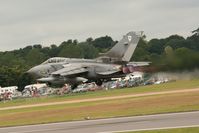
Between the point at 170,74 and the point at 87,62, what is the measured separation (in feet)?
175

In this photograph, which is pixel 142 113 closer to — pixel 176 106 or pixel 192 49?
pixel 176 106

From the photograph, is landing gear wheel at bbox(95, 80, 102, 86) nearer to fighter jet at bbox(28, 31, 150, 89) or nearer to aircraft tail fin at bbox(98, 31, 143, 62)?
fighter jet at bbox(28, 31, 150, 89)

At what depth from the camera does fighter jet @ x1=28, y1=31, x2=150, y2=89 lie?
239ft

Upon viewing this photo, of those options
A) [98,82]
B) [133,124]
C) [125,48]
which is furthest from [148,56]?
[98,82]

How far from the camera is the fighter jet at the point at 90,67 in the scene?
72.9m

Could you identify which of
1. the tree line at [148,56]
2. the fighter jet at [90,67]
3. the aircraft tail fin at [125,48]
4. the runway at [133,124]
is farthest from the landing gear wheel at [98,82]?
the runway at [133,124]

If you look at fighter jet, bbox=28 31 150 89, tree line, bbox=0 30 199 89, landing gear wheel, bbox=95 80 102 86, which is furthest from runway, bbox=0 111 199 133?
landing gear wheel, bbox=95 80 102 86

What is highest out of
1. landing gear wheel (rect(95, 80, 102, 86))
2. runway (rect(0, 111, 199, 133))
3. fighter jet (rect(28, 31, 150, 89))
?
fighter jet (rect(28, 31, 150, 89))

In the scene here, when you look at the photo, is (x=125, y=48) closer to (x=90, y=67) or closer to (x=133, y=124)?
(x=90, y=67)

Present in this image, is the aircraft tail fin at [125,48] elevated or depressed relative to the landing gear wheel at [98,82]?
elevated

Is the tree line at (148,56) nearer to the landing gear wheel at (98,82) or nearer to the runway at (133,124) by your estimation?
the runway at (133,124)

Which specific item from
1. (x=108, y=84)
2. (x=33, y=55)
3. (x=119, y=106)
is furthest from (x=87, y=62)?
(x=33, y=55)

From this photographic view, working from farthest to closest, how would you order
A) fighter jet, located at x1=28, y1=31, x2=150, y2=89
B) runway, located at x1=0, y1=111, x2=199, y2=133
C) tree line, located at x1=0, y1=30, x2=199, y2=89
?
fighter jet, located at x1=28, y1=31, x2=150, y2=89 → tree line, located at x1=0, y1=30, x2=199, y2=89 → runway, located at x1=0, y1=111, x2=199, y2=133

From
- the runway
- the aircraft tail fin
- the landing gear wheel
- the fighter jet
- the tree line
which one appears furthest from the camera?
the landing gear wheel
